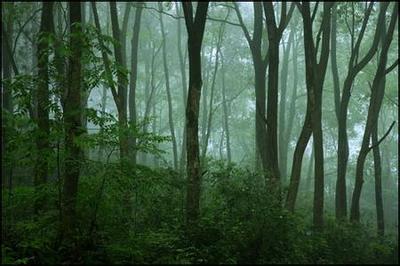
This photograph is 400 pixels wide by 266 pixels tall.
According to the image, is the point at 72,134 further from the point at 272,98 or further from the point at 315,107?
the point at 315,107

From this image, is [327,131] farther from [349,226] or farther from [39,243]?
[39,243]

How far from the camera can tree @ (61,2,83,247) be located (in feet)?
23.2

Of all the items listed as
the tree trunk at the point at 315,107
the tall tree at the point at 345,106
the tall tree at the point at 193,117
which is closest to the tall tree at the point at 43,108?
the tall tree at the point at 193,117

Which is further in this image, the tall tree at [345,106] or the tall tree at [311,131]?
the tall tree at [345,106]

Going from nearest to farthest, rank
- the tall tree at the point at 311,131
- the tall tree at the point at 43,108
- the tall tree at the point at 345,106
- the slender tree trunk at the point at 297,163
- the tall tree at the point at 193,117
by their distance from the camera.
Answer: the tall tree at the point at 43,108 → the tall tree at the point at 193,117 → the slender tree trunk at the point at 297,163 → the tall tree at the point at 311,131 → the tall tree at the point at 345,106

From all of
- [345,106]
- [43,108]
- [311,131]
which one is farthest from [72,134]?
[345,106]

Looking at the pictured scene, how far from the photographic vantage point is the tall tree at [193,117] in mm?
9133

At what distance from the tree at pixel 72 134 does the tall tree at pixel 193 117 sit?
2.43 meters

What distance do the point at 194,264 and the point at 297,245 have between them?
7.61ft

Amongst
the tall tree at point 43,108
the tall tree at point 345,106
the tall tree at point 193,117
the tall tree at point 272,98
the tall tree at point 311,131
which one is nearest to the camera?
the tall tree at point 43,108

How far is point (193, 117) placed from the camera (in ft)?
30.7

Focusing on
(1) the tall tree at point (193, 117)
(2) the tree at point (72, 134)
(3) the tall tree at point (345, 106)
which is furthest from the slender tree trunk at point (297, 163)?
(2) the tree at point (72, 134)

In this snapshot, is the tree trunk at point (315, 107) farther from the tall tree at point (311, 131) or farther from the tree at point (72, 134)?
the tree at point (72, 134)

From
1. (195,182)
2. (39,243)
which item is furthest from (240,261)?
(39,243)
